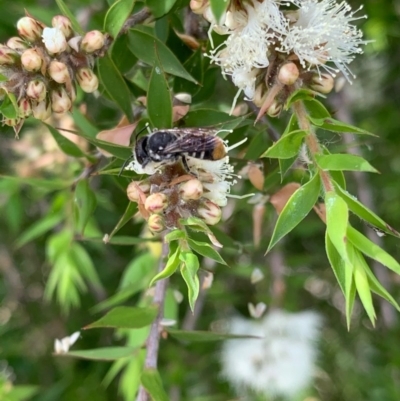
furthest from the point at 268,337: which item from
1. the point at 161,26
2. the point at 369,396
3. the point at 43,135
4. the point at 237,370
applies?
the point at 161,26

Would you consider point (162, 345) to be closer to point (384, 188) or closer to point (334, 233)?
point (384, 188)

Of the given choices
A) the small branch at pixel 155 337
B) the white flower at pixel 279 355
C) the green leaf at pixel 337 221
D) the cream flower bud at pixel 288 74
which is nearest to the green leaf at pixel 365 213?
the green leaf at pixel 337 221

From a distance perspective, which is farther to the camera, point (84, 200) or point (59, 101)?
point (84, 200)

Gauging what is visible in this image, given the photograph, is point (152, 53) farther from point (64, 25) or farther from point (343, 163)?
point (343, 163)

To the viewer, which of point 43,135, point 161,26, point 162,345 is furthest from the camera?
point 162,345

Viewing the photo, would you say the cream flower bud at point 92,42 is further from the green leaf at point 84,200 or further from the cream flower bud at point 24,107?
the green leaf at point 84,200

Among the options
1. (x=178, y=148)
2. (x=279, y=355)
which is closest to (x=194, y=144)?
(x=178, y=148)
